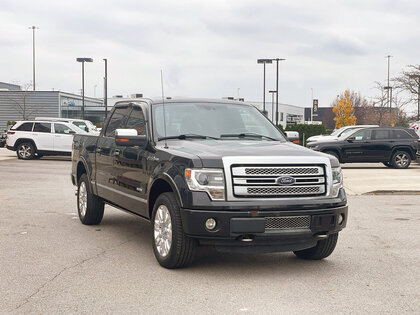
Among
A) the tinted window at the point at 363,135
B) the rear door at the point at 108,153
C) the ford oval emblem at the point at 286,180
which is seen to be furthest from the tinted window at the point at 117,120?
the tinted window at the point at 363,135

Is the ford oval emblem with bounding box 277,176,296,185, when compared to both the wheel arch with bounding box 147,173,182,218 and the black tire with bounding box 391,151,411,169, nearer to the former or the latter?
the wheel arch with bounding box 147,173,182,218

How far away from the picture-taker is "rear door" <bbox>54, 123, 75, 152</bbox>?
25.7 meters

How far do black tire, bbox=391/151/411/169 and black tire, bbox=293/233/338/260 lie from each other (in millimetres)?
17184

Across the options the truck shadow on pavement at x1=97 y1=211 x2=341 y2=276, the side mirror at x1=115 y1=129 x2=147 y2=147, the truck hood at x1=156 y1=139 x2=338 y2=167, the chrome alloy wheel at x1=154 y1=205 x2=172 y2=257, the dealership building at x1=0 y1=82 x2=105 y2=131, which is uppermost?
the dealership building at x1=0 y1=82 x2=105 y2=131

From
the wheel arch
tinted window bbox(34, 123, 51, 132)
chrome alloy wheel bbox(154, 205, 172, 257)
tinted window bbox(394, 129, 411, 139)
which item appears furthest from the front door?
tinted window bbox(34, 123, 51, 132)

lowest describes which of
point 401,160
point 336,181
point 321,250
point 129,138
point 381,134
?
point 321,250

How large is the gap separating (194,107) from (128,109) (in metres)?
1.20

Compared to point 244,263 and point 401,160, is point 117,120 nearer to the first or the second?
point 244,263

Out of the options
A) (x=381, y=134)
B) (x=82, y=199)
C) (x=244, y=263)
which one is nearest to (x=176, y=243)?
(x=244, y=263)

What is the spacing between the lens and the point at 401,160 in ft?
75.8

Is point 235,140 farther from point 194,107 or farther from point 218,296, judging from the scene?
point 218,296

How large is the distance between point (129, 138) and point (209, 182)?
1.57 meters

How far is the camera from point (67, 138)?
25656 mm

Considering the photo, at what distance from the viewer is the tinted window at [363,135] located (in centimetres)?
2288
